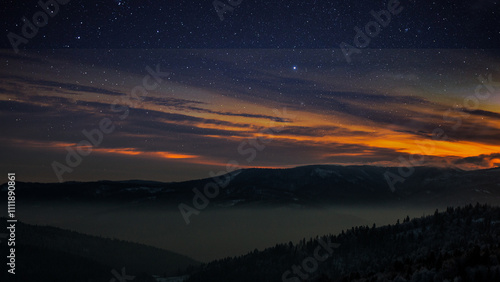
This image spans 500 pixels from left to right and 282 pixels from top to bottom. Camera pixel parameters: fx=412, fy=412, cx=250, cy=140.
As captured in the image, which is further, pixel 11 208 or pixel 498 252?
pixel 498 252

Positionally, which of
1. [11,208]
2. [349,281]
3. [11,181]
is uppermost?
[11,181]

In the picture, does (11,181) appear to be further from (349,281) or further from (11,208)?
(349,281)

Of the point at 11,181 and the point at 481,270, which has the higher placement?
the point at 11,181

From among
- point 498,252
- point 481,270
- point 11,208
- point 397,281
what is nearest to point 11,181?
point 11,208

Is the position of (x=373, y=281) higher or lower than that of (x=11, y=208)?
lower

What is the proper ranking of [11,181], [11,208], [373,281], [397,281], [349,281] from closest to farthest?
1. [11,208]
2. [11,181]
3. [397,281]
4. [373,281]
5. [349,281]

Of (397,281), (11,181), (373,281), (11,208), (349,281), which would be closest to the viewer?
(11,208)

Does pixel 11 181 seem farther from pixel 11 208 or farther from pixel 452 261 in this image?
pixel 452 261

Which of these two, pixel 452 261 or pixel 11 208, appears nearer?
pixel 11 208

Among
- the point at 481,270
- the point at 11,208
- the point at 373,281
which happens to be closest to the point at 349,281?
the point at 373,281
